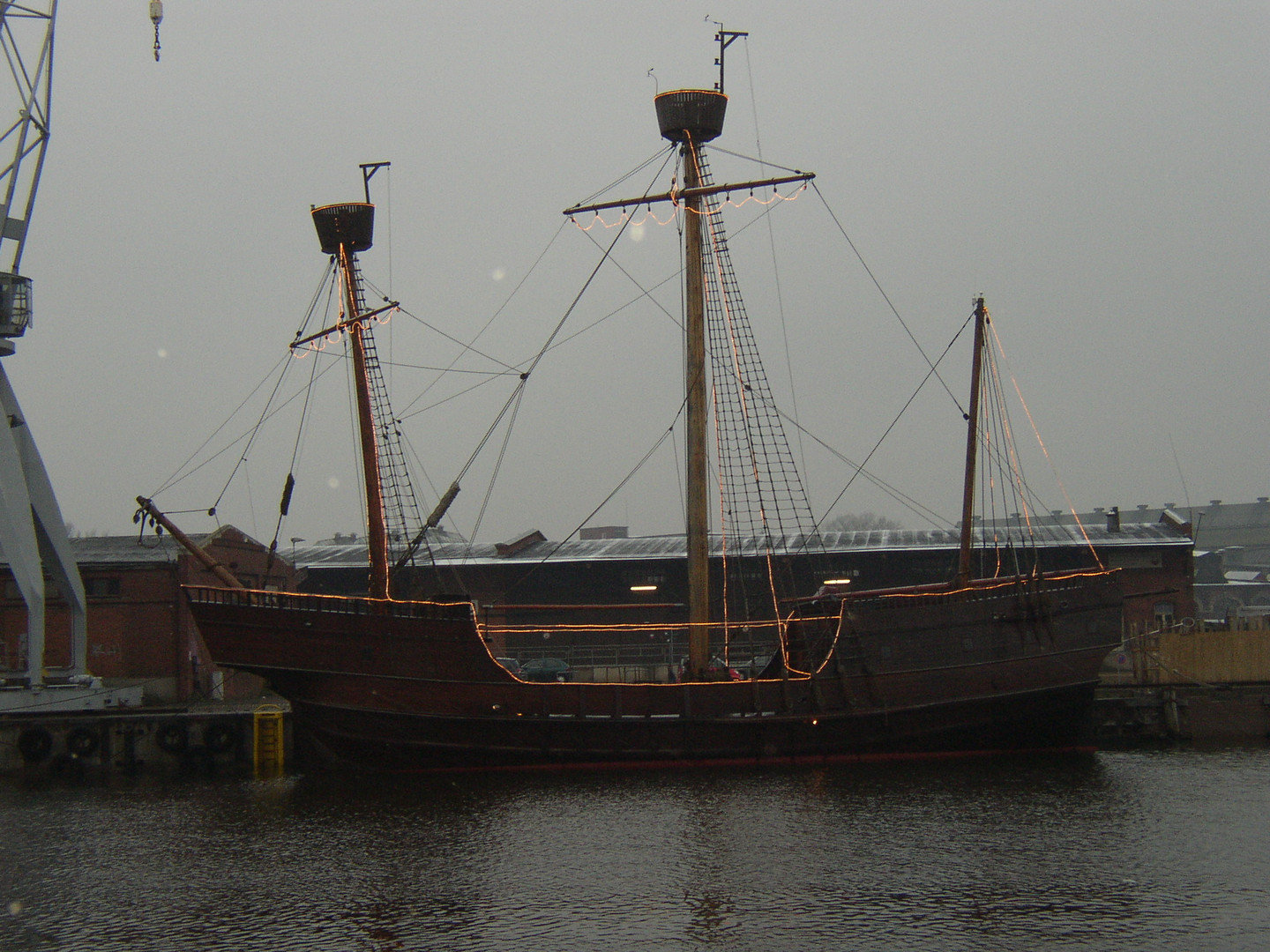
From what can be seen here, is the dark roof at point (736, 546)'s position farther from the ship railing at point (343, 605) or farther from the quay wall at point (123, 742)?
the ship railing at point (343, 605)

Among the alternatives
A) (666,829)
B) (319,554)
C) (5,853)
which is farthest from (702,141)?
(319,554)

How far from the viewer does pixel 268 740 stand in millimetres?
25000

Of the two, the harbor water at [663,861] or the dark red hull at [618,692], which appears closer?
the harbor water at [663,861]

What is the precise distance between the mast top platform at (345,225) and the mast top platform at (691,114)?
6.30 meters

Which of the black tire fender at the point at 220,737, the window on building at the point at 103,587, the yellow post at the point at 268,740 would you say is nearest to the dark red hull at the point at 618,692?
the yellow post at the point at 268,740

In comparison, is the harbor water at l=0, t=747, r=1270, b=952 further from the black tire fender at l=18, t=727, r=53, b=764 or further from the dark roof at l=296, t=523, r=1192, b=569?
the dark roof at l=296, t=523, r=1192, b=569

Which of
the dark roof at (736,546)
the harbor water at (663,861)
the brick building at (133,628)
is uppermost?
the dark roof at (736,546)

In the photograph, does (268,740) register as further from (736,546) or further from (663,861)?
(736,546)

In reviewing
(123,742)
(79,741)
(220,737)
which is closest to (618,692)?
(220,737)

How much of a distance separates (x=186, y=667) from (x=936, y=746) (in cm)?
2169

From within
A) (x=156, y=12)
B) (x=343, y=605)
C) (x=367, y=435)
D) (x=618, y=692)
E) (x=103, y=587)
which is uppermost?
(x=156, y=12)

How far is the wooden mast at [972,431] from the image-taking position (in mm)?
25656

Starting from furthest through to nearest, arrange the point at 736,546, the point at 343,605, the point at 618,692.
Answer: the point at 736,546 < the point at 618,692 < the point at 343,605

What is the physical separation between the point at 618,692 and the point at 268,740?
7671mm
